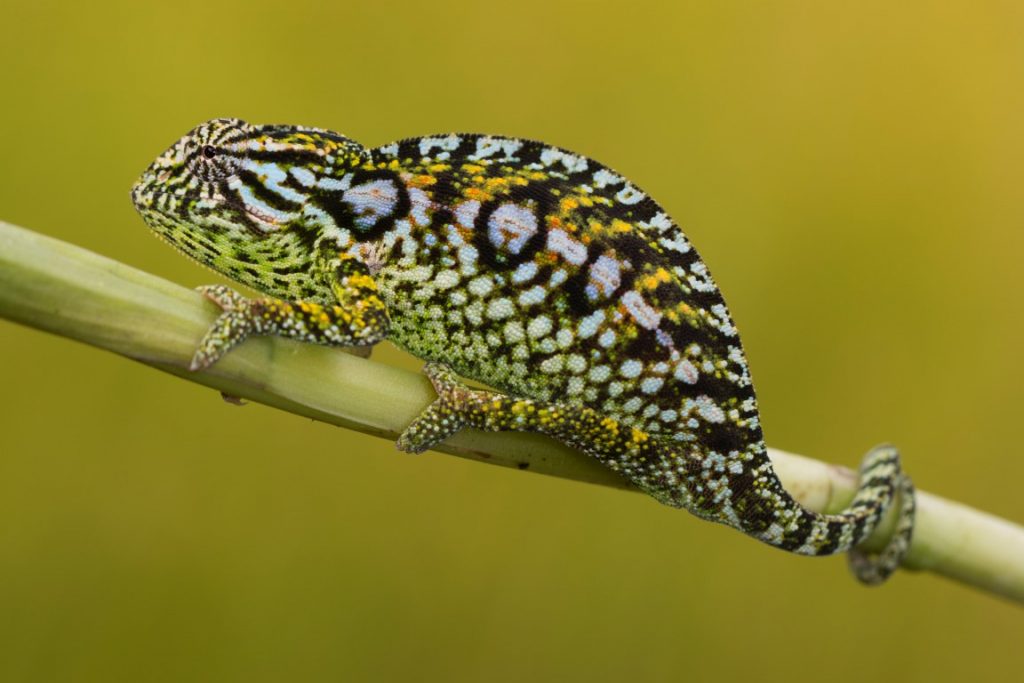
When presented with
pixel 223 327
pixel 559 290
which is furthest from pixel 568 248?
pixel 223 327

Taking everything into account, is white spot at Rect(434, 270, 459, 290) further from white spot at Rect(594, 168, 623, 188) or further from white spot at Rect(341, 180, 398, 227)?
white spot at Rect(594, 168, 623, 188)

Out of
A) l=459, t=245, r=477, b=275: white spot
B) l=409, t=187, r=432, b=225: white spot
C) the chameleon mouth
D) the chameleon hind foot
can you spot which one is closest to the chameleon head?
the chameleon mouth

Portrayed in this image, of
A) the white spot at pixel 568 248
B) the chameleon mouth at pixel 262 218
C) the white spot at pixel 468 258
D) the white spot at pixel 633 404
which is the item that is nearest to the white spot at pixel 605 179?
the white spot at pixel 568 248

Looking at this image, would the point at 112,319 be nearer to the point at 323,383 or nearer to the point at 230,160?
the point at 323,383

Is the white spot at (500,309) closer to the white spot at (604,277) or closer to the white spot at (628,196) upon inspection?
the white spot at (604,277)

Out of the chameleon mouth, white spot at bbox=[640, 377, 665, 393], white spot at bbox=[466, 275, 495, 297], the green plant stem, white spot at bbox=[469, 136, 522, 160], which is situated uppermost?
white spot at bbox=[469, 136, 522, 160]

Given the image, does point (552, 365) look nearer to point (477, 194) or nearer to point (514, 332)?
point (514, 332)

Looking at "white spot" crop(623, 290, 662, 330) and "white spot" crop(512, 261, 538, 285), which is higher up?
"white spot" crop(623, 290, 662, 330)

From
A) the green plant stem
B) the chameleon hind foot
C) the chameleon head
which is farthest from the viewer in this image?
the chameleon hind foot
